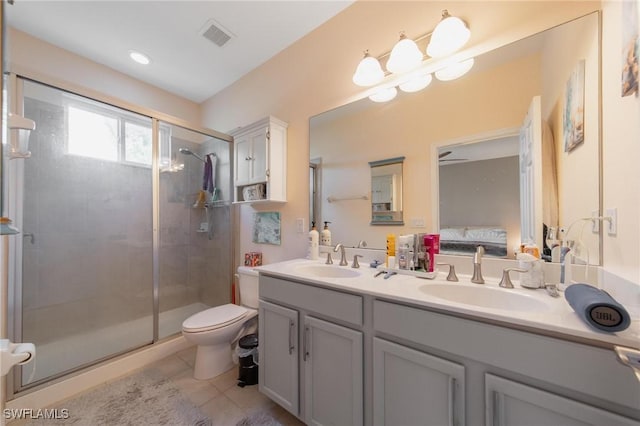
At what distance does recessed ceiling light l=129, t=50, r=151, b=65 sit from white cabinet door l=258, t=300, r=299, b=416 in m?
2.50

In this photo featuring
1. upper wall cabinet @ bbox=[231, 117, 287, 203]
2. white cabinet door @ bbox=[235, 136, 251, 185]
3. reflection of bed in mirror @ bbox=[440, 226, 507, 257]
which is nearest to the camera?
reflection of bed in mirror @ bbox=[440, 226, 507, 257]

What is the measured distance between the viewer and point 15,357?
0.59 m

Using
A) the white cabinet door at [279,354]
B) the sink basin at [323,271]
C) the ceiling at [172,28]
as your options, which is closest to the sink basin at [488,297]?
the sink basin at [323,271]

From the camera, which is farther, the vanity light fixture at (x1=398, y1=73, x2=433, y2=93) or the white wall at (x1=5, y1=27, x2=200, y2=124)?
the white wall at (x1=5, y1=27, x2=200, y2=124)

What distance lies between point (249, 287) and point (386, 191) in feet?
4.56

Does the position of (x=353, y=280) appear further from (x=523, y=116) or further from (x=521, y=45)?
(x=521, y=45)

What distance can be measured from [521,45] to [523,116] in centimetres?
34

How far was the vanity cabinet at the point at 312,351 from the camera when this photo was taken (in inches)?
41.4

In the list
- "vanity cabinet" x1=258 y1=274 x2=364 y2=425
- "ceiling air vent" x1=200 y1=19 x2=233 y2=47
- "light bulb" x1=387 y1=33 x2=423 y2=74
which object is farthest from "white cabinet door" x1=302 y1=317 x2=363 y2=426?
"ceiling air vent" x1=200 y1=19 x2=233 y2=47

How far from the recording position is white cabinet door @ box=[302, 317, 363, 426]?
3.39ft

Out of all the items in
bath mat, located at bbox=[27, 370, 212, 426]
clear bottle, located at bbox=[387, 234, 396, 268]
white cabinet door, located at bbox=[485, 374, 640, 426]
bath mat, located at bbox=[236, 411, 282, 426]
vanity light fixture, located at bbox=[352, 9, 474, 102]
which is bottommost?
bath mat, located at bbox=[27, 370, 212, 426]

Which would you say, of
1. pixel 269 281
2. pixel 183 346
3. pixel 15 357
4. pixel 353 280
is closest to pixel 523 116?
pixel 353 280

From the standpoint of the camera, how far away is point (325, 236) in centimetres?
178

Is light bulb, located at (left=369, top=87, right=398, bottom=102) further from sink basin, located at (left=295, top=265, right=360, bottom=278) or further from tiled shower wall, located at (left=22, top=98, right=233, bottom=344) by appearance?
tiled shower wall, located at (left=22, top=98, right=233, bottom=344)
